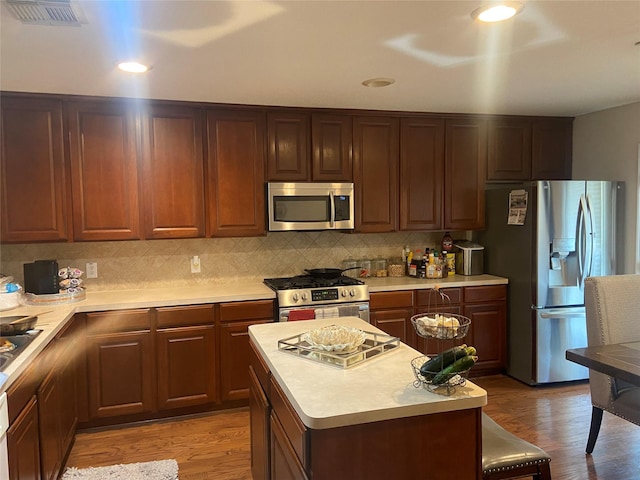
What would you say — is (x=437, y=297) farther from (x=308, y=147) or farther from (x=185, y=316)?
(x=185, y=316)

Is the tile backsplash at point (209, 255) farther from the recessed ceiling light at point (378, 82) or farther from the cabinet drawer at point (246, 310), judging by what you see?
the recessed ceiling light at point (378, 82)

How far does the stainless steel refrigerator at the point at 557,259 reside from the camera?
3.88m

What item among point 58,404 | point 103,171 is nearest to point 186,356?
point 58,404

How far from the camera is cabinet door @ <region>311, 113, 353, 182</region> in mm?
3914

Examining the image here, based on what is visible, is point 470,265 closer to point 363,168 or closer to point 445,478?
point 363,168

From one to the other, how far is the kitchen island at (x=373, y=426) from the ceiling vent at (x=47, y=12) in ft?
5.15

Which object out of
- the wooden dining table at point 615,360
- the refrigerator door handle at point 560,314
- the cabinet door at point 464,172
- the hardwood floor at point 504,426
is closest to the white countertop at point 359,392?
the wooden dining table at point 615,360

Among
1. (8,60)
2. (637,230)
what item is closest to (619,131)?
(637,230)

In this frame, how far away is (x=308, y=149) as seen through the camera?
3.91 metres

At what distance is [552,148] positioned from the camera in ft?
14.9

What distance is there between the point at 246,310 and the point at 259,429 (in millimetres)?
1384

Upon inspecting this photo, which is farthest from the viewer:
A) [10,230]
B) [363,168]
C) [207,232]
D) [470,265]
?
[470,265]

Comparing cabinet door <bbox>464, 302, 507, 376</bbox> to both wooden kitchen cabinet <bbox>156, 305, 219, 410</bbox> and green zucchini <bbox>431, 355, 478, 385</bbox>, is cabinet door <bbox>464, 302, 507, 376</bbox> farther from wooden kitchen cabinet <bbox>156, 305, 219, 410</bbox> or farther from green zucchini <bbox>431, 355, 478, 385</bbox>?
green zucchini <bbox>431, 355, 478, 385</bbox>

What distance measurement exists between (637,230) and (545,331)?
1083 millimetres
